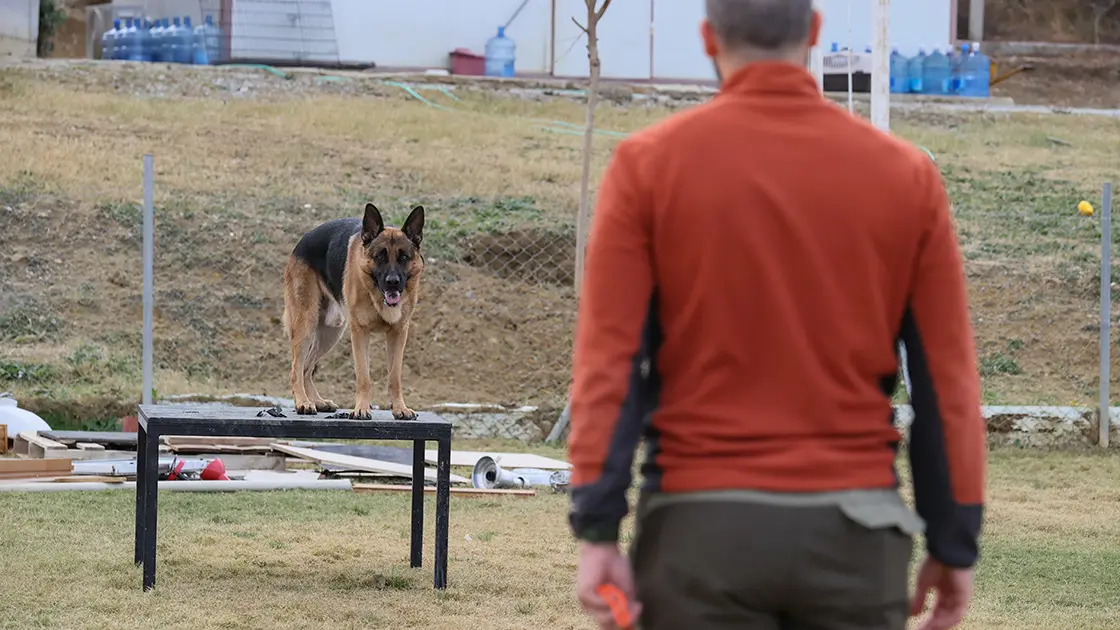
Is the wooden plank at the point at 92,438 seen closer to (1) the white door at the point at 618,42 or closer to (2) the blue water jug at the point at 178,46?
(2) the blue water jug at the point at 178,46

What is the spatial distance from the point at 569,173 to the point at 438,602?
13.3m

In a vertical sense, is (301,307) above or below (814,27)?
below

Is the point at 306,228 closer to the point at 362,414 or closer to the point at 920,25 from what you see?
the point at 362,414

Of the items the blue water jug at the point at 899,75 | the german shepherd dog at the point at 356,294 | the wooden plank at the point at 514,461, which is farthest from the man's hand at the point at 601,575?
the blue water jug at the point at 899,75

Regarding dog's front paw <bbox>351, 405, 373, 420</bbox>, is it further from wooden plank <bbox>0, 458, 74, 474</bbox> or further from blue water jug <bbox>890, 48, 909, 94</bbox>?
blue water jug <bbox>890, 48, 909, 94</bbox>

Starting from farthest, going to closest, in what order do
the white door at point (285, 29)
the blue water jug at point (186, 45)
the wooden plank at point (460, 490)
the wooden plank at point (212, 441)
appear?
1. the white door at point (285, 29)
2. the blue water jug at point (186, 45)
3. the wooden plank at point (212, 441)
4. the wooden plank at point (460, 490)

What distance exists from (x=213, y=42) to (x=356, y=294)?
2145 centimetres

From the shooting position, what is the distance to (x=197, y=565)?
295 inches

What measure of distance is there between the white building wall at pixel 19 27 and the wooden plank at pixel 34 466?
17.5 m

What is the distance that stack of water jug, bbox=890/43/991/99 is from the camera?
98.0 ft

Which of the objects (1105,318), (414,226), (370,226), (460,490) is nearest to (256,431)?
(370,226)

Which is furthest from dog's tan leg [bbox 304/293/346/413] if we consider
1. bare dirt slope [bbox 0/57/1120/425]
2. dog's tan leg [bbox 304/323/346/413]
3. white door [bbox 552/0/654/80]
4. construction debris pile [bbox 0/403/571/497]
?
white door [bbox 552/0/654/80]

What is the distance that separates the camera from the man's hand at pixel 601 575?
2.44m

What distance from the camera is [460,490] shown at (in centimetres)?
1011
